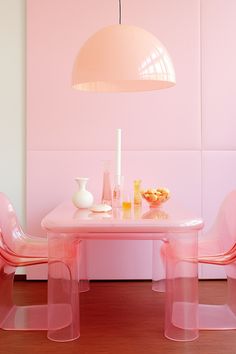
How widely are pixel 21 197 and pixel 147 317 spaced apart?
149 cm

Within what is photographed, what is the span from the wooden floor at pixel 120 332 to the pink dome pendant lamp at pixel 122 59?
4.48 feet

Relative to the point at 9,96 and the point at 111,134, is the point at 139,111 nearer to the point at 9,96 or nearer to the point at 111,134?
the point at 111,134

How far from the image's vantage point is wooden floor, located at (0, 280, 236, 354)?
102 inches

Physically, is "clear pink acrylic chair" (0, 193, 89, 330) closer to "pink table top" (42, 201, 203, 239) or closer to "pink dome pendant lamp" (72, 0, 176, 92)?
"pink table top" (42, 201, 203, 239)

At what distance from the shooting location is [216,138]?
13.0 ft

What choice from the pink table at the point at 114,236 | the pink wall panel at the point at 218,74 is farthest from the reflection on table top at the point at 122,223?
the pink wall panel at the point at 218,74

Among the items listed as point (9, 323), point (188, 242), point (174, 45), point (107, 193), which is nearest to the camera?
point (188, 242)

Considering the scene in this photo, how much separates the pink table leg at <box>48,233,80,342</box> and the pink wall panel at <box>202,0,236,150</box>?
68.4 inches

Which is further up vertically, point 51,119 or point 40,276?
point 51,119

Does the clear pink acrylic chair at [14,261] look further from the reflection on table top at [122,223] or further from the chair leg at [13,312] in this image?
the reflection on table top at [122,223]

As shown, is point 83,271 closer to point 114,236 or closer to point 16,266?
point 16,266

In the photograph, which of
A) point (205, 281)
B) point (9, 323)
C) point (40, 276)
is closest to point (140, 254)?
point (205, 281)

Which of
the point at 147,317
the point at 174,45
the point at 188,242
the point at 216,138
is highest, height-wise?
the point at 174,45

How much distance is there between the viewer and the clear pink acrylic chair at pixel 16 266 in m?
2.85
